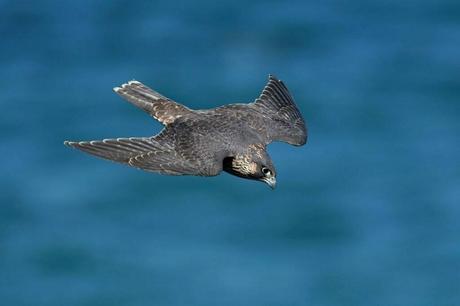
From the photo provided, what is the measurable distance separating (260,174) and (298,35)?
37.9m

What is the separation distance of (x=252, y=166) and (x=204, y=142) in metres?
0.61

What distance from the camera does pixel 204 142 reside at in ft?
52.3

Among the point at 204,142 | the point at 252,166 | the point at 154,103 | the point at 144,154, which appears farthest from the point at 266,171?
the point at 154,103

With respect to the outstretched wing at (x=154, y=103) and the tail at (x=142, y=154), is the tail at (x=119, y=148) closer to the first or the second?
the tail at (x=142, y=154)

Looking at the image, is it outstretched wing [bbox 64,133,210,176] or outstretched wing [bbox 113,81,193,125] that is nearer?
outstretched wing [bbox 64,133,210,176]

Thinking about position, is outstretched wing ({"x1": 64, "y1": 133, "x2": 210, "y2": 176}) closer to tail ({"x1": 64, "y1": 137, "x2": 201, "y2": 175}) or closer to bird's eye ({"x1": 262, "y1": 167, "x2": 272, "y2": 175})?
tail ({"x1": 64, "y1": 137, "x2": 201, "y2": 175})

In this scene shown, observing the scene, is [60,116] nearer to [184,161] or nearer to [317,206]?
[317,206]

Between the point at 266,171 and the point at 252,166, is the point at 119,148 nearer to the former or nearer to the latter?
the point at 252,166

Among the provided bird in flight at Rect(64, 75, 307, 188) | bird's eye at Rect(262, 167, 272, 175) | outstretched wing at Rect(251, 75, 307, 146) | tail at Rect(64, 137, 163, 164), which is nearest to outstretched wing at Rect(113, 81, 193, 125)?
bird in flight at Rect(64, 75, 307, 188)

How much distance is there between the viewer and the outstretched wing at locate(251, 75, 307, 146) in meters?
17.2

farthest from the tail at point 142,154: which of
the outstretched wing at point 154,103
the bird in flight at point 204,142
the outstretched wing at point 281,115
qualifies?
the outstretched wing at point 281,115

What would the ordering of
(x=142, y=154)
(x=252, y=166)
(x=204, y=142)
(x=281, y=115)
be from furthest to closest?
(x=281, y=115) < (x=252, y=166) < (x=204, y=142) < (x=142, y=154)

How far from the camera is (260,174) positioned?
16.3 meters

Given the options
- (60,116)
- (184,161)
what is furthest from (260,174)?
(60,116)
